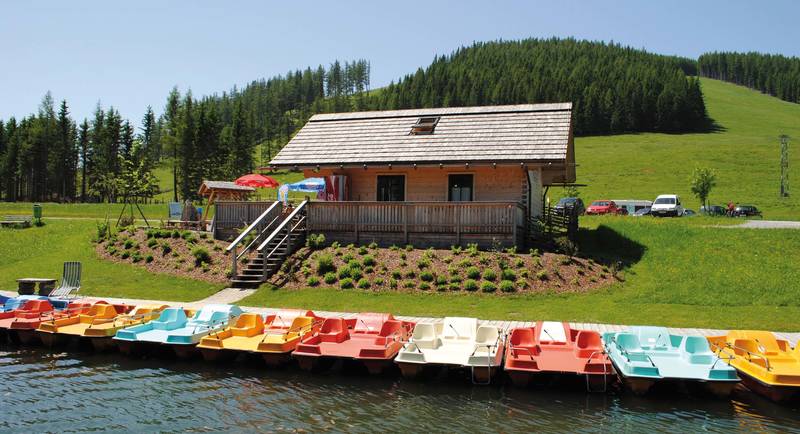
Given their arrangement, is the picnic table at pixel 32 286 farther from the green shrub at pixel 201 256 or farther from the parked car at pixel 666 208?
the parked car at pixel 666 208

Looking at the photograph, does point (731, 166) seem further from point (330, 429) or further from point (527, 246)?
point (330, 429)

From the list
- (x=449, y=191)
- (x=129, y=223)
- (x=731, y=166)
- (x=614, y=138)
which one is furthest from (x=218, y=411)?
(x=614, y=138)

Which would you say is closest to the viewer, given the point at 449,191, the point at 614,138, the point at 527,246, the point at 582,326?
the point at 582,326

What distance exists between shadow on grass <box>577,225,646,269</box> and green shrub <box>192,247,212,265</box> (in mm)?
16380

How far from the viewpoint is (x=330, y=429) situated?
9.91 metres

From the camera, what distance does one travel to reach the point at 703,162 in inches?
3268

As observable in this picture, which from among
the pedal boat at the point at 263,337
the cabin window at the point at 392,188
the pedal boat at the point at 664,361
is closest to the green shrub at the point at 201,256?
the cabin window at the point at 392,188

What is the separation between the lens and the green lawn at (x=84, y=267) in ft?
74.4

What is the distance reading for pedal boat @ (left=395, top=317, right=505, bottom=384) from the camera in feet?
40.7

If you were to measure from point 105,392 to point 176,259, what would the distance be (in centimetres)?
1464

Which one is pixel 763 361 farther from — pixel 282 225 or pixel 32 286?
pixel 32 286

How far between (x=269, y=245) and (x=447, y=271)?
8049mm

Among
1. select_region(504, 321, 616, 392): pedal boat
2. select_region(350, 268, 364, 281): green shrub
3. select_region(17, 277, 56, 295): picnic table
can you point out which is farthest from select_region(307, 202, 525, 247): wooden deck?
select_region(17, 277, 56, 295): picnic table

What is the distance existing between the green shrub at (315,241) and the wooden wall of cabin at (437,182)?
4.38m
